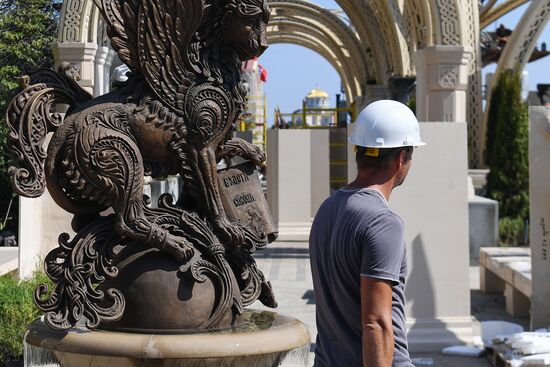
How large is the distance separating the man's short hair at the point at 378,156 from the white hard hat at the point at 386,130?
0.02 meters

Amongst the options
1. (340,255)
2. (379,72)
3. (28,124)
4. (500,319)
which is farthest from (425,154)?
(379,72)

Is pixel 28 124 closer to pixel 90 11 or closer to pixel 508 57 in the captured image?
pixel 90 11

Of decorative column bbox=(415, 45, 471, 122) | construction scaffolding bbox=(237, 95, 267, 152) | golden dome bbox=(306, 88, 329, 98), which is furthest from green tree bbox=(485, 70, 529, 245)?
golden dome bbox=(306, 88, 329, 98)

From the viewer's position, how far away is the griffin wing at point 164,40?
15.0ft

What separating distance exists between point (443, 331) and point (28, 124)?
4843 mm

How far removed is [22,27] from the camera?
1702 cm

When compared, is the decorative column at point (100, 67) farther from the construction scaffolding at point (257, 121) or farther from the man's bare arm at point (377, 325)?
the construction scaffolding at point (257, 121)

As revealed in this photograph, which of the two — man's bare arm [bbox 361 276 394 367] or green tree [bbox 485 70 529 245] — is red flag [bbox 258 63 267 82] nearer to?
green tree [bbox 485 70 529 245]

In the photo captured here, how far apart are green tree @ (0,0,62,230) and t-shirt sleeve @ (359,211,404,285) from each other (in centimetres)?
1363

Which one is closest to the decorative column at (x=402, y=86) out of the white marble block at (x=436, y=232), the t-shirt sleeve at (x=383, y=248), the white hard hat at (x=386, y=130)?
the white marble block at (x=436, y=232)

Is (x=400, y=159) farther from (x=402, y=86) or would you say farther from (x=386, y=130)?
(x=402, y=86)

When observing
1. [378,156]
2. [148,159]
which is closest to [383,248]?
[378,156]

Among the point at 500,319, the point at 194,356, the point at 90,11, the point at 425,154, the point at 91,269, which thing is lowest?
the point at 500,319

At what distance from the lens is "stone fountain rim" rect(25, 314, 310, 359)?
4113mm
